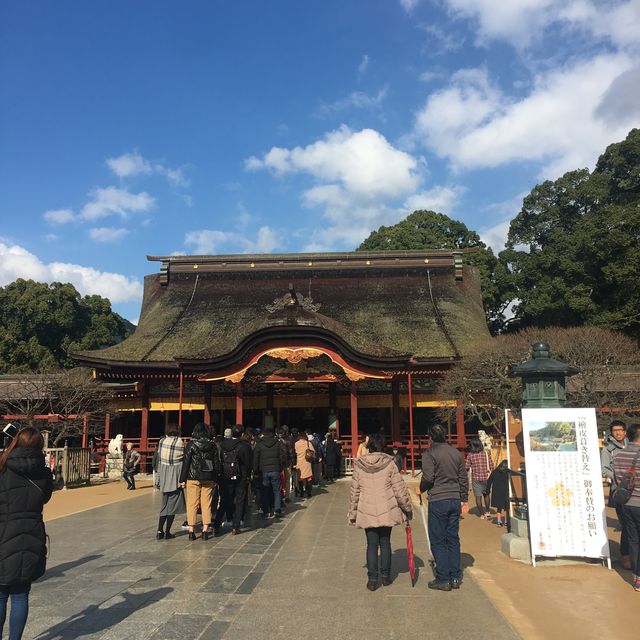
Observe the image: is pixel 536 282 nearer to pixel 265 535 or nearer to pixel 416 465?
pixel 416 465

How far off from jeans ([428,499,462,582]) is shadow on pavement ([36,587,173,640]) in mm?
2789

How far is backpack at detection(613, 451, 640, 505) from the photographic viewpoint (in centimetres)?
543

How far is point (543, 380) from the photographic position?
7.07 m

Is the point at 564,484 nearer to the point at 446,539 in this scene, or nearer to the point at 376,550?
the point at 446,539

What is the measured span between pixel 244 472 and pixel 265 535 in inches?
40.1

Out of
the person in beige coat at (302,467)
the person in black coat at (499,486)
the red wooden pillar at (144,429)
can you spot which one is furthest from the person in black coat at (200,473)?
the red wooden pillar at (144,429)

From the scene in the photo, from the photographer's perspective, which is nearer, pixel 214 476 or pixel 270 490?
pixel 214 476

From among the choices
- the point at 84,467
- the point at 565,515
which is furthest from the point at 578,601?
the point at 84,467

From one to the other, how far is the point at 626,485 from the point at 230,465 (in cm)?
538

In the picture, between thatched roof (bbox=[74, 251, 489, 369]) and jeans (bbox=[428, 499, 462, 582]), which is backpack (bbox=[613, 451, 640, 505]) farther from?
thatched roof (bbox=[74, 251, 489, 369])

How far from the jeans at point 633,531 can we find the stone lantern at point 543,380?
1693 millimetres

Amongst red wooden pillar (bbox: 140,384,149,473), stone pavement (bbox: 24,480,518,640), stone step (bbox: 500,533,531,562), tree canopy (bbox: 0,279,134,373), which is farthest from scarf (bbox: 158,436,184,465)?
tree canopy (bbox: 0,279,134,373)

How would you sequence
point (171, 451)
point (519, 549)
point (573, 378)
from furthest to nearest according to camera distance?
point (573, 378), point (171, 451), point (519, 549)

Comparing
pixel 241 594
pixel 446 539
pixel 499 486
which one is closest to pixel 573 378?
pixel 499 486
